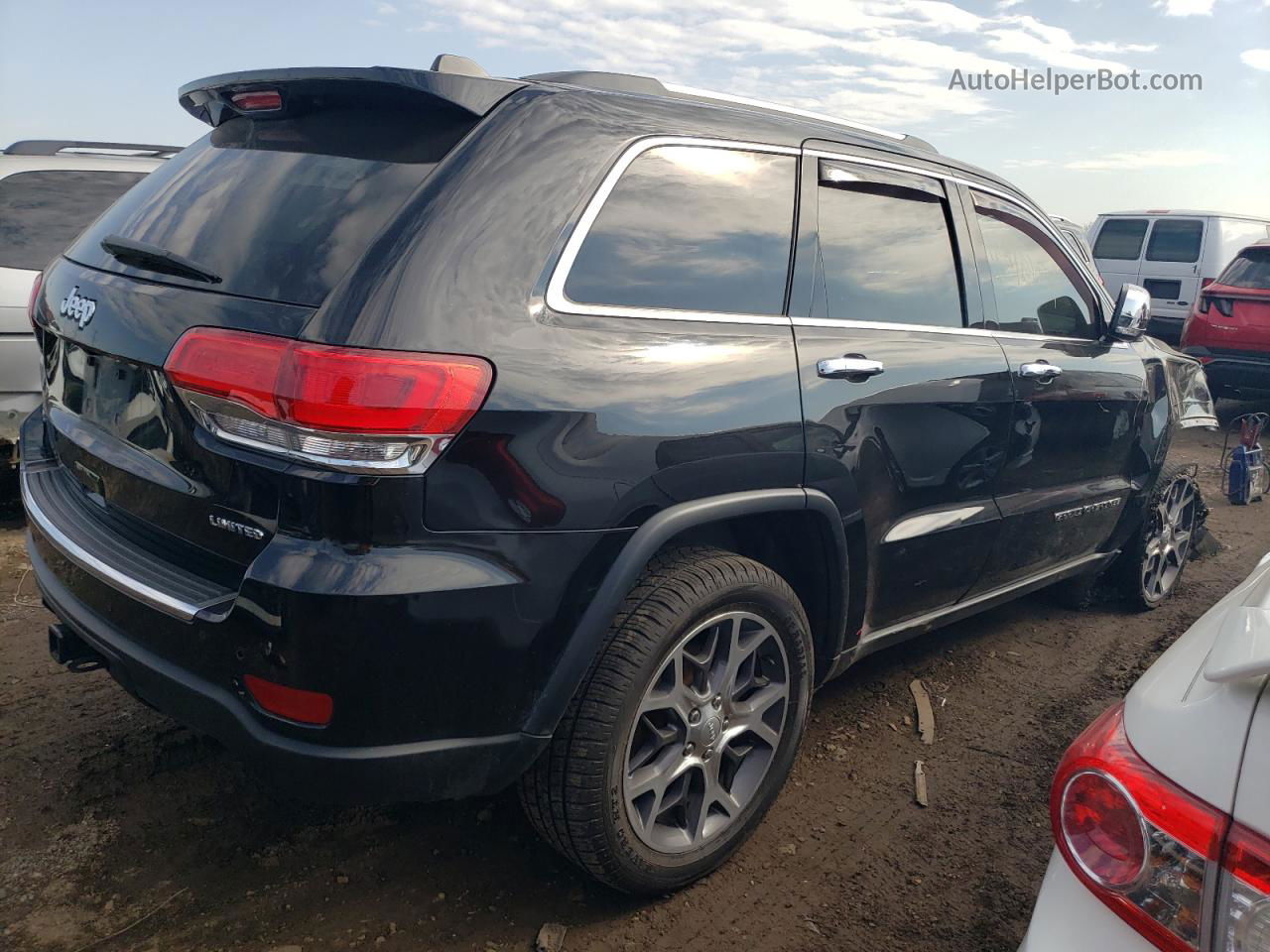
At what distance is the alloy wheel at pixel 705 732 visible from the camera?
7.73ft

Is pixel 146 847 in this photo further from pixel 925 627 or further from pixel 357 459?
pixel 925 627

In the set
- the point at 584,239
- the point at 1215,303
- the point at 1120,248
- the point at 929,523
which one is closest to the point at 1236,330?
the point at 1215,303

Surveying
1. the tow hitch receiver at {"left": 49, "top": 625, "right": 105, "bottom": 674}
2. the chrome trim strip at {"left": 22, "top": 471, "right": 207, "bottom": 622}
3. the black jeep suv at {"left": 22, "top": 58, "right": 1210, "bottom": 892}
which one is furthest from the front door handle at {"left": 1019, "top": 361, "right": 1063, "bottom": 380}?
the tow hitch receiver at {"left": 49, "top": 625, "right": 105, "bottom": 674}

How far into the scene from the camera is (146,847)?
99.9 inches

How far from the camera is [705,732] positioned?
246 centimetres

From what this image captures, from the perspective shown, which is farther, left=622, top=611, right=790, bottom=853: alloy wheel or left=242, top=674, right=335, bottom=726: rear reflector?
left=622, top=611, right=790, bottom=853: alloy wheel

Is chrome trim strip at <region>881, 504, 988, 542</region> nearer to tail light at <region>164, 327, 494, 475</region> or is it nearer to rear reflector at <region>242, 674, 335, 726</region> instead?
tail light at <region>164, 327, 494, 475</region>

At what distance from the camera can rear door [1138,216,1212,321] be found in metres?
13.5

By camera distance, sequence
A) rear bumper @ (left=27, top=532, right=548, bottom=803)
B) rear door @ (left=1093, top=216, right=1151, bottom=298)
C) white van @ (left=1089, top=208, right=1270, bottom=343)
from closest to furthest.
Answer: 1. rear bumper @ (left=27, top=532, right=548, bottom=803)
2. white van @ (left=1089, top=208, right=1270, bottom=343)
3. rear door @ (left=1093, top=216, right=1151, bottom=298)

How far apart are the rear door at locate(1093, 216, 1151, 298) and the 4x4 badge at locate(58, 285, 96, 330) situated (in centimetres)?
1433

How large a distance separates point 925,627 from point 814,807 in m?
0.73

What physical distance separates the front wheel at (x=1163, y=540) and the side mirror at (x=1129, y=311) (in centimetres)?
87

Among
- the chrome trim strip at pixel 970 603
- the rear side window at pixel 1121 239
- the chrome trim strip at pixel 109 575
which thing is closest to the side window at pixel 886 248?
the chrome trim strip at pixel 970 603

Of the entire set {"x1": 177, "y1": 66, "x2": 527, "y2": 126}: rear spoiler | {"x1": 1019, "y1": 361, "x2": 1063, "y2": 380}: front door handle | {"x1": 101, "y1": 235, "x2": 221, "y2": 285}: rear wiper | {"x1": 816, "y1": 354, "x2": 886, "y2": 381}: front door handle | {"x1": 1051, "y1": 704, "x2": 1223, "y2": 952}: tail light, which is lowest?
{"x1": 1051, "y1": 704, "x2": 1223, "y2": 952}: tail light
